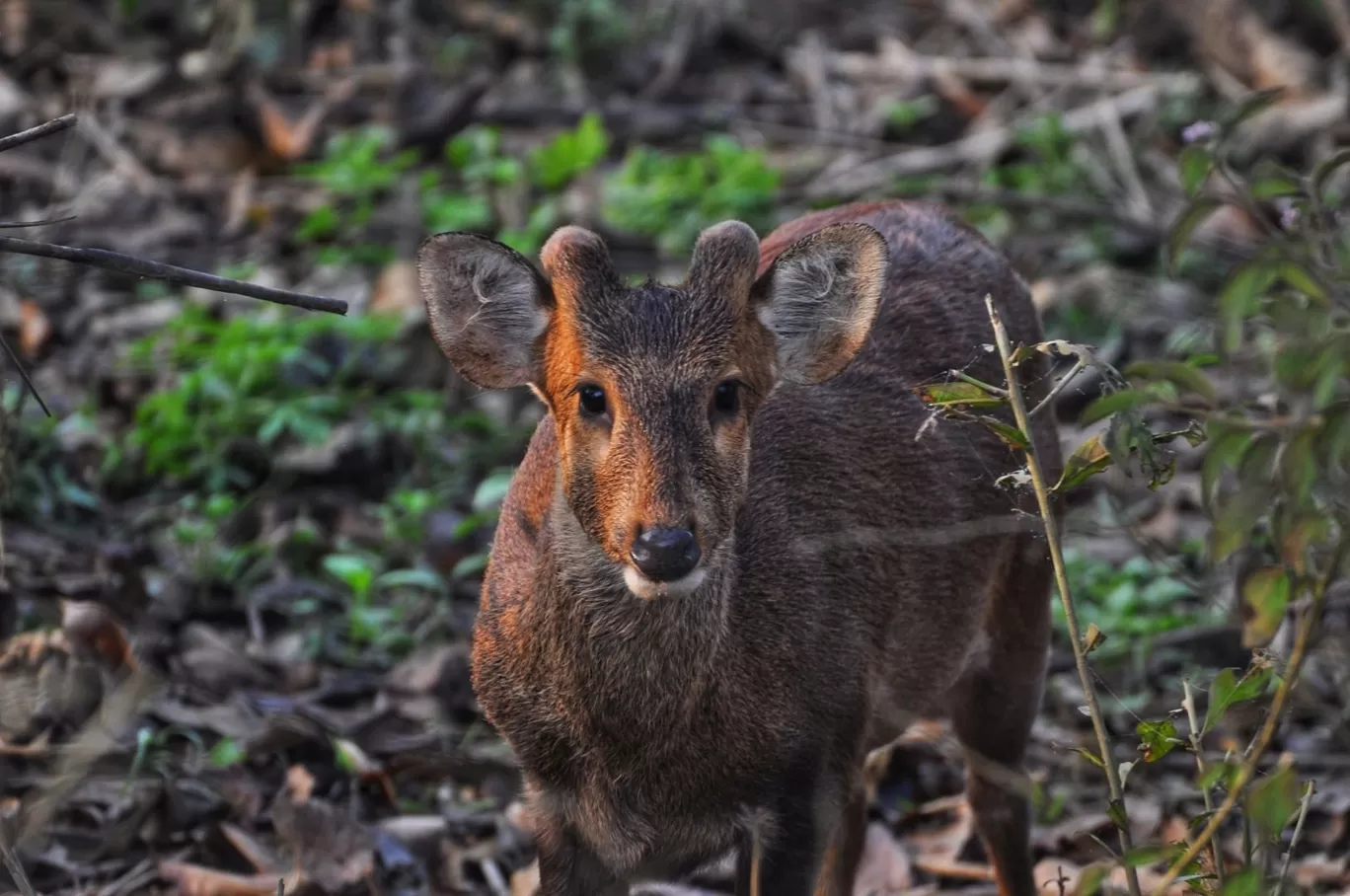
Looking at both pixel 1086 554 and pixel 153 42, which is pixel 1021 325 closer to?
pixel 1086 554

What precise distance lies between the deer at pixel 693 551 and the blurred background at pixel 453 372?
41cm

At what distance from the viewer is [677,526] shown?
13.3 feet

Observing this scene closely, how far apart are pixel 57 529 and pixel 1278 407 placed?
4.23 metres

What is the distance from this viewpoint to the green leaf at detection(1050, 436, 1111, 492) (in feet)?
12.4

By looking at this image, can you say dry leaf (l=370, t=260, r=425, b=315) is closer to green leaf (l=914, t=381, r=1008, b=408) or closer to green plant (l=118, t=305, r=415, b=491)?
green plant (l=118, t=305, r=415, b=491)

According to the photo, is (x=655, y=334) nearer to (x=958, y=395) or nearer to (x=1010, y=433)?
(x=958, y=395)

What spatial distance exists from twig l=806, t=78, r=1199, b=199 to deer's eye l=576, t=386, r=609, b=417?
541cm

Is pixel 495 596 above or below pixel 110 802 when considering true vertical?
above

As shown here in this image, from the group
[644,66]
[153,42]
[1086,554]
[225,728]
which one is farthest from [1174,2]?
[225,728]

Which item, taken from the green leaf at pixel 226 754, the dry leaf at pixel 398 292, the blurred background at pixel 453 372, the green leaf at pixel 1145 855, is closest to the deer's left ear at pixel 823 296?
the blurred background at pixel 453 372

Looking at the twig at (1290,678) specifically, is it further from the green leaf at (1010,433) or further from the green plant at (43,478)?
the green plant at (43,478)

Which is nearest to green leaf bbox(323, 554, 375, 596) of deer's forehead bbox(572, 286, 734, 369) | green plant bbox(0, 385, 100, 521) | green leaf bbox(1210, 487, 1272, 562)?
green plant bbox(0, 385, 100, 521)

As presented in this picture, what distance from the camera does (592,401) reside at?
434 centimetres

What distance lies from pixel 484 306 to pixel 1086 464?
1.46m
